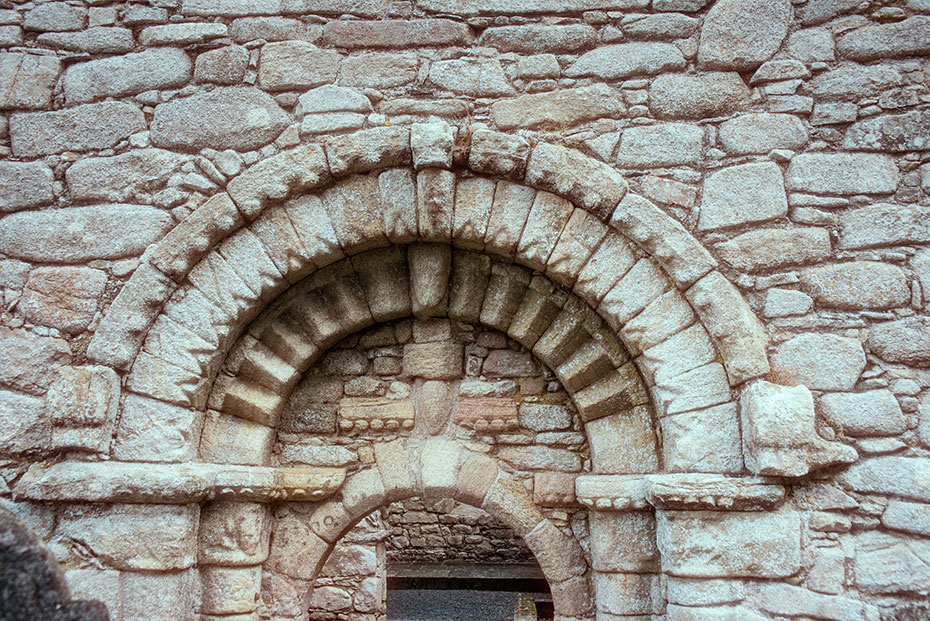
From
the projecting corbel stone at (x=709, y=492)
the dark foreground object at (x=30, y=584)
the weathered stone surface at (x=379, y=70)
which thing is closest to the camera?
the dark foreground object at (x=30, y=584)

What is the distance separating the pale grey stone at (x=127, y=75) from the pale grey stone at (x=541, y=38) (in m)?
1.47

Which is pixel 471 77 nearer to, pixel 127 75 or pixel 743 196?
pixel 743 196

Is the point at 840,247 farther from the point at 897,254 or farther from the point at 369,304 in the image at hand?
the point at 369,304

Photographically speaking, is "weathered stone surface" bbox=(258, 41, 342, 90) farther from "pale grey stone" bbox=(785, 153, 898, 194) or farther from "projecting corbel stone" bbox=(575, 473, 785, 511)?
"projecting corbel stone" bbox=(575, 473, 785, 511)

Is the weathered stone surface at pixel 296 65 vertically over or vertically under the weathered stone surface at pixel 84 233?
over

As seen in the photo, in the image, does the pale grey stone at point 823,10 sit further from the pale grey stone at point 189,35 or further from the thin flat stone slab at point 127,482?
the thin flat stone slab at point 127,482

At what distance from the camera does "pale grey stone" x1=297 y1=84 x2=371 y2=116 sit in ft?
9.97

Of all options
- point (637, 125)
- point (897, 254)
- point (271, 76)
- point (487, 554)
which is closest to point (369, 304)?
point (271, 76)

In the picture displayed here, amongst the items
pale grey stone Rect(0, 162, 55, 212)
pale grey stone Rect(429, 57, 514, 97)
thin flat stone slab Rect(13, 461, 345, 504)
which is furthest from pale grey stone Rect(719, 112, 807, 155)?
pale grey stone Rect(0, 162, 55, 212)

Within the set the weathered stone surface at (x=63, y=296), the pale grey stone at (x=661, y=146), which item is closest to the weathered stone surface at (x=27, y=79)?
the weathered stone surface at (x=63, y=296)

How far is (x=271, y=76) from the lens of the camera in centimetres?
310

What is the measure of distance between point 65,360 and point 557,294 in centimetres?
220

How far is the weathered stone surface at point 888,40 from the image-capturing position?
111 inches

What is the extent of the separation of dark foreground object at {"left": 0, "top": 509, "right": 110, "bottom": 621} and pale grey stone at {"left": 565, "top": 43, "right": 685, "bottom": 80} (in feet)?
8.70
